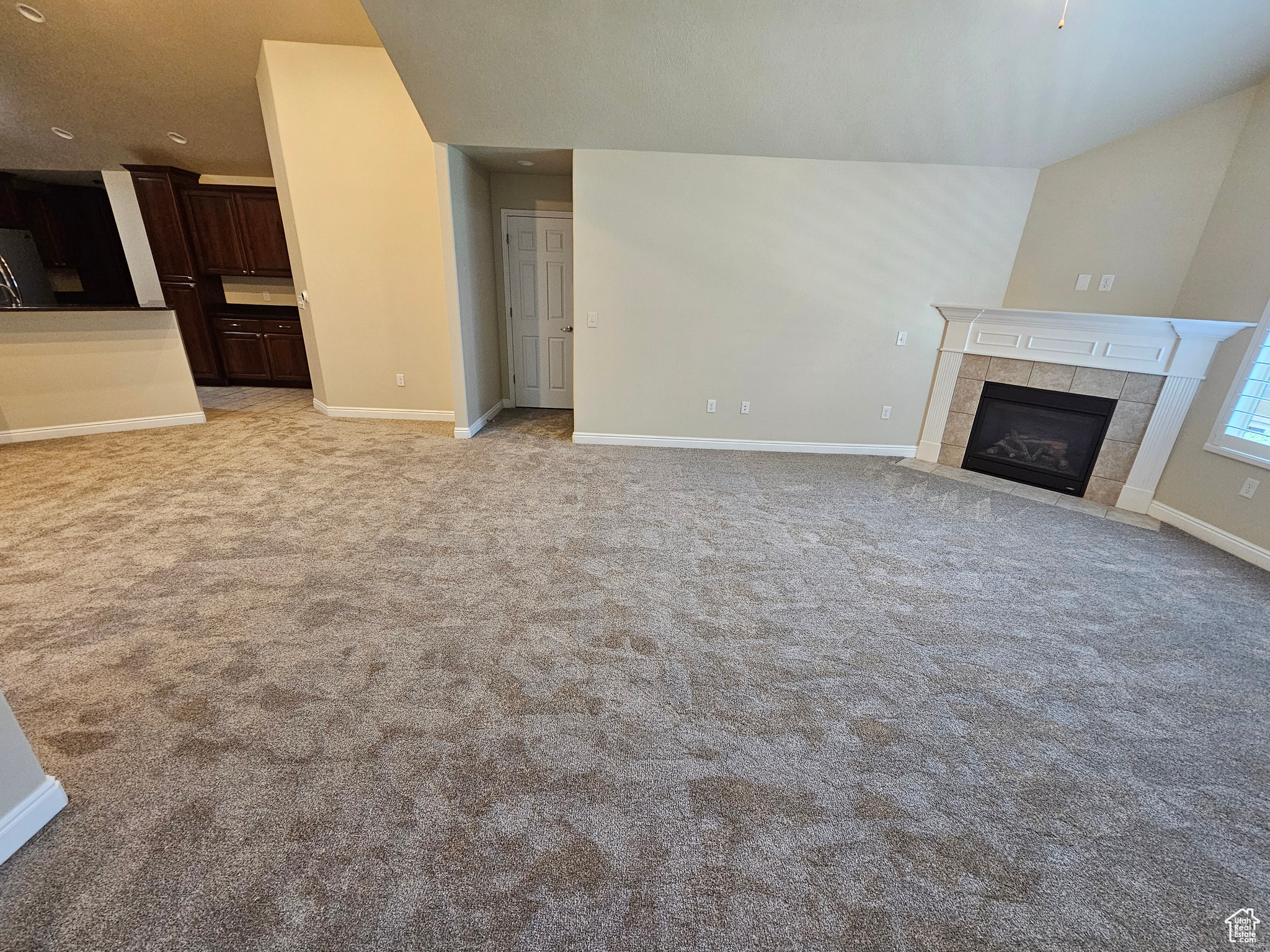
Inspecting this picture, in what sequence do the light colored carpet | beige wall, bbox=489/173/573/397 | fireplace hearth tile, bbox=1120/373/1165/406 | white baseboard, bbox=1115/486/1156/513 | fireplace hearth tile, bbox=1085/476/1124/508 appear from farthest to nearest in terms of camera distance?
1. beige wall, bbox=489/173/573/397
2. fireplace hearth tile, bbox=1085/476/1124/508
3. white baseboard, bbox=1115/486/1156/513
4. fireplace hearth tile, bbox=1120/373/1165/406
5. the light colored carpet

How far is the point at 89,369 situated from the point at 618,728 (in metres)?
5.48

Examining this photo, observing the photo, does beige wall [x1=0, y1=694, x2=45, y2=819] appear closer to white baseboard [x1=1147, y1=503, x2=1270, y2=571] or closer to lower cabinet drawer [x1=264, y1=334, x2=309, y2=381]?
white baseboard [x1=1147, y1=503, x2=1270, y2=571]

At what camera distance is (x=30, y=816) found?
51.1 inches

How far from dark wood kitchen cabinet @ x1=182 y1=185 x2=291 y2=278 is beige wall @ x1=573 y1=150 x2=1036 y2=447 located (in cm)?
414

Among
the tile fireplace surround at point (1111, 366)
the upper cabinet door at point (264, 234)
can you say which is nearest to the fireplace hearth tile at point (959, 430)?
the tile fireplace surround at point (1111, 366)

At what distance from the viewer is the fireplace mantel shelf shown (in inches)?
132

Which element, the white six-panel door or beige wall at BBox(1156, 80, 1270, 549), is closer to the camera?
beige wall at BBox(1156, 80, 1270, 549)

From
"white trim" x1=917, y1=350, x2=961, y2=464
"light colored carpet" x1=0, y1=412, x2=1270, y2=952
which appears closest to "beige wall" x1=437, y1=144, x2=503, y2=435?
"light colored carpet" x1=0, y1=412, x2=1270, y2=952

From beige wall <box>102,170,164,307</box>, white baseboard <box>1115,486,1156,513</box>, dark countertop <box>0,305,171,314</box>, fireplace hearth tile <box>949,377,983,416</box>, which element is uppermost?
beige wall <box>102,170,164,307</box>

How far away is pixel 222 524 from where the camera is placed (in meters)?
2.98

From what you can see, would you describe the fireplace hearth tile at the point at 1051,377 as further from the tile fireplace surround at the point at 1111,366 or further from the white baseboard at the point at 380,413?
the white baseboard at the point at 380,413

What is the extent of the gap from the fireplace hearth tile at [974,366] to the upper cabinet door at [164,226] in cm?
824

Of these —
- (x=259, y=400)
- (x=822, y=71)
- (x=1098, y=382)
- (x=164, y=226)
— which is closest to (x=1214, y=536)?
(x=1098, y=382)

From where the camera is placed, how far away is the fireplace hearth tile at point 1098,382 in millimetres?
3701
